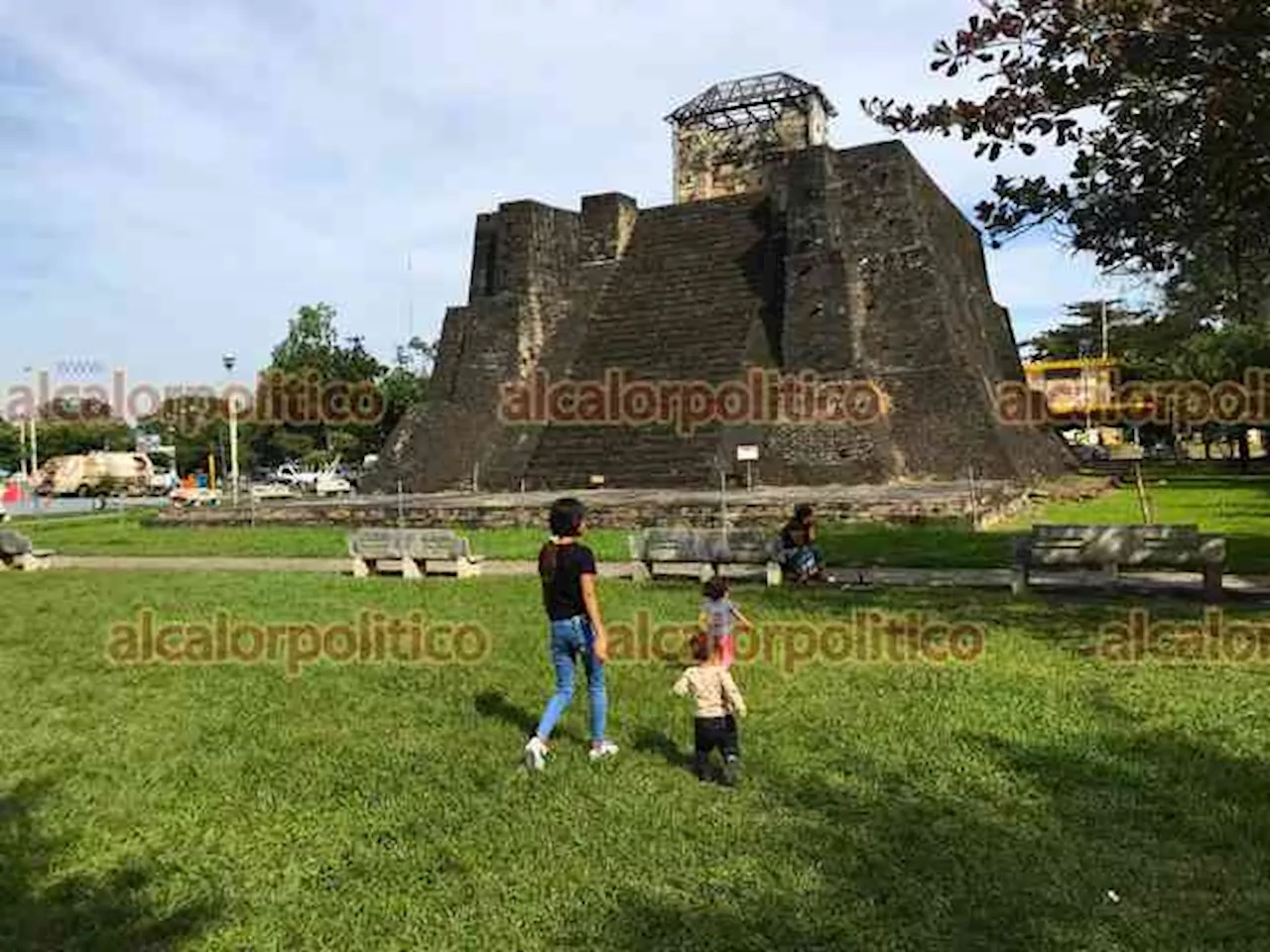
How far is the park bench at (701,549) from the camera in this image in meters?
11.9

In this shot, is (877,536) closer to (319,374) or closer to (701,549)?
(701,549)

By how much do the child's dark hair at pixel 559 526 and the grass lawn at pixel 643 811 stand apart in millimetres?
892

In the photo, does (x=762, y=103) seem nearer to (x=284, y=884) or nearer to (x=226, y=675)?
(x=226, y=675)

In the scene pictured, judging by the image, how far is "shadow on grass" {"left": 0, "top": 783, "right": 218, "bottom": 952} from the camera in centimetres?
368

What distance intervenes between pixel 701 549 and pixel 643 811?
24.1ft

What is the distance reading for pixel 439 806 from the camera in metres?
4.82

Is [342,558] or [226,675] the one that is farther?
[342,558]

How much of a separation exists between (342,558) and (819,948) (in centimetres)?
1304

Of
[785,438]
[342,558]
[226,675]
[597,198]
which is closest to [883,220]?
[785,438]

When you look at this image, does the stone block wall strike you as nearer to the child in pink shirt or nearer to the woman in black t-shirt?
the child in pink shirt

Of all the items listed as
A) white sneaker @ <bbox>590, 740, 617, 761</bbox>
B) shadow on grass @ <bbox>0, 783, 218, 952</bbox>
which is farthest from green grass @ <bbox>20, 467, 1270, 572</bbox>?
shadow on grass @ <bbox>0, 783, 218, 952</bbox>

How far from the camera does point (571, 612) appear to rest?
5.73m

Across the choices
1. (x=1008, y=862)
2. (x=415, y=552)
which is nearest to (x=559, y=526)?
(x=1008, y=862)

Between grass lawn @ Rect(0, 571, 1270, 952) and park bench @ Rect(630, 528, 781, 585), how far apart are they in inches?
168
